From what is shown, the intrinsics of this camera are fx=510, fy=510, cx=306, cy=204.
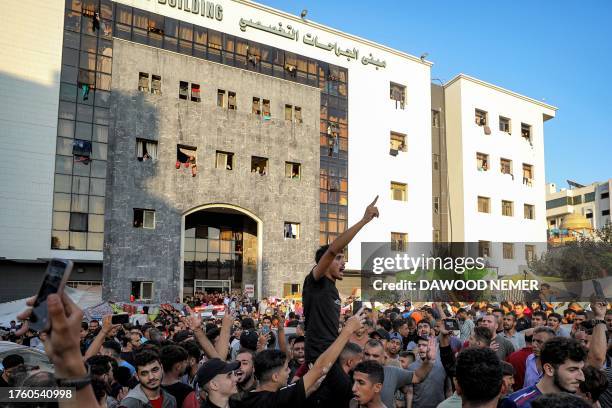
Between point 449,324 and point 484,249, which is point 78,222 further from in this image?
point 484,249

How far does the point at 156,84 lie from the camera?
96.9ft

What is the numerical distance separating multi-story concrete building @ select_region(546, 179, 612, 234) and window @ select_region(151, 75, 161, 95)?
67.8 metres

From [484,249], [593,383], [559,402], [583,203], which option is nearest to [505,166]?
[484,249]

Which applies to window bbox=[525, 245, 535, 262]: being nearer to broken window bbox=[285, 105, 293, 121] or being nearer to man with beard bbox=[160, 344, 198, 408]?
broken window bbox=[285, 105, 293, 121]

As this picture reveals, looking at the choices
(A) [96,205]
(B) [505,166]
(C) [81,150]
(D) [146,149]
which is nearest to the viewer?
(C) [81,150]

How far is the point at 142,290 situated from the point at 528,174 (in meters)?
33.1

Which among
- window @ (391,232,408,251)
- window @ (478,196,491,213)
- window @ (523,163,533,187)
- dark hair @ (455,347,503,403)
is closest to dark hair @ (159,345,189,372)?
dark hair @ (455,347,503,403)

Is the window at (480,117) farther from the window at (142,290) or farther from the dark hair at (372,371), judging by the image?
the dark hair at (372,371)

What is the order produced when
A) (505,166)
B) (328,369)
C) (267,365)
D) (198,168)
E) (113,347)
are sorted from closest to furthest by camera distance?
(328,369) → (267,365) → (113,347) → (198,168) → (505,166)

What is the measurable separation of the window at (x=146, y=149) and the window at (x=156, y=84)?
2.94 m

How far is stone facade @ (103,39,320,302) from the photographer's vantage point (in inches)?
1097

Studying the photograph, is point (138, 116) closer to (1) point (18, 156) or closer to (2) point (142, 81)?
(2) point (142, 81)

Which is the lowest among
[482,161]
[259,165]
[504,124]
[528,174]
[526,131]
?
[259,165]

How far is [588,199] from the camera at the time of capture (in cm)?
8619
